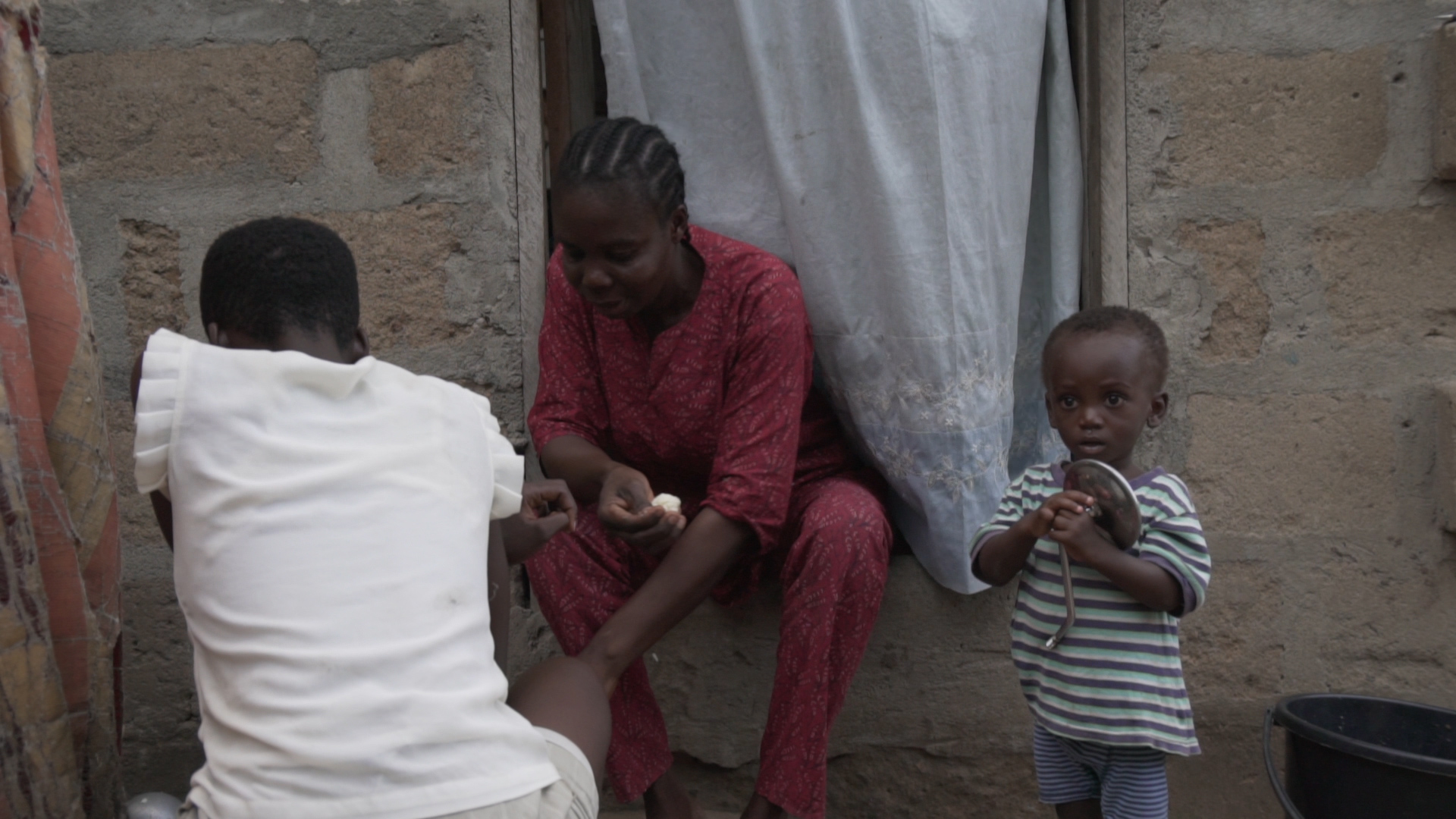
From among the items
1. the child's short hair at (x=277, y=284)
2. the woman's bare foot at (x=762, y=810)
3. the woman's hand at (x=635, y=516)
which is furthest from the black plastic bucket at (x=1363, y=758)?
→ the child's short hair at (x=277, y=284)

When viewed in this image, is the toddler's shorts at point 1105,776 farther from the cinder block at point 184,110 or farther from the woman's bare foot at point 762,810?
the cinder block at point 184,110

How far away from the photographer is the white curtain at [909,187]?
244 centimetres

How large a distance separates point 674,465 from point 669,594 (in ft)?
1.44

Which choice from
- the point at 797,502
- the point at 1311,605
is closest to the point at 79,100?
the point at 797,502

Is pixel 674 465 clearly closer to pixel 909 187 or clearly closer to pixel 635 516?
pixel 635 516

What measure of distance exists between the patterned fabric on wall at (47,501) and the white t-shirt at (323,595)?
34cm

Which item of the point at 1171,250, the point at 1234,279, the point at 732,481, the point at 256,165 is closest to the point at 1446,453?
Answer: the point at 1234,279

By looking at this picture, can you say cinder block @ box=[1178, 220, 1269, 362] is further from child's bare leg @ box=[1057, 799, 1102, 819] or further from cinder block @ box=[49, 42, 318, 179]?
cinder block @ box=[49, 42, 318, 179]

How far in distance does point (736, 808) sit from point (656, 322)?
110cm

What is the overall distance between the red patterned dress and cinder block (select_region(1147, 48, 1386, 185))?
945 mm

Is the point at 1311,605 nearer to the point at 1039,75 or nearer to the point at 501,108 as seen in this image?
the point at 1039,75

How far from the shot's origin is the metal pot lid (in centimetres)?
190

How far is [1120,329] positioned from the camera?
2020 mm

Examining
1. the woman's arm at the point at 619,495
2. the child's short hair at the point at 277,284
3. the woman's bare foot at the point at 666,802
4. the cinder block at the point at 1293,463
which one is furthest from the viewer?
the cinder block at the point at 1293,463
